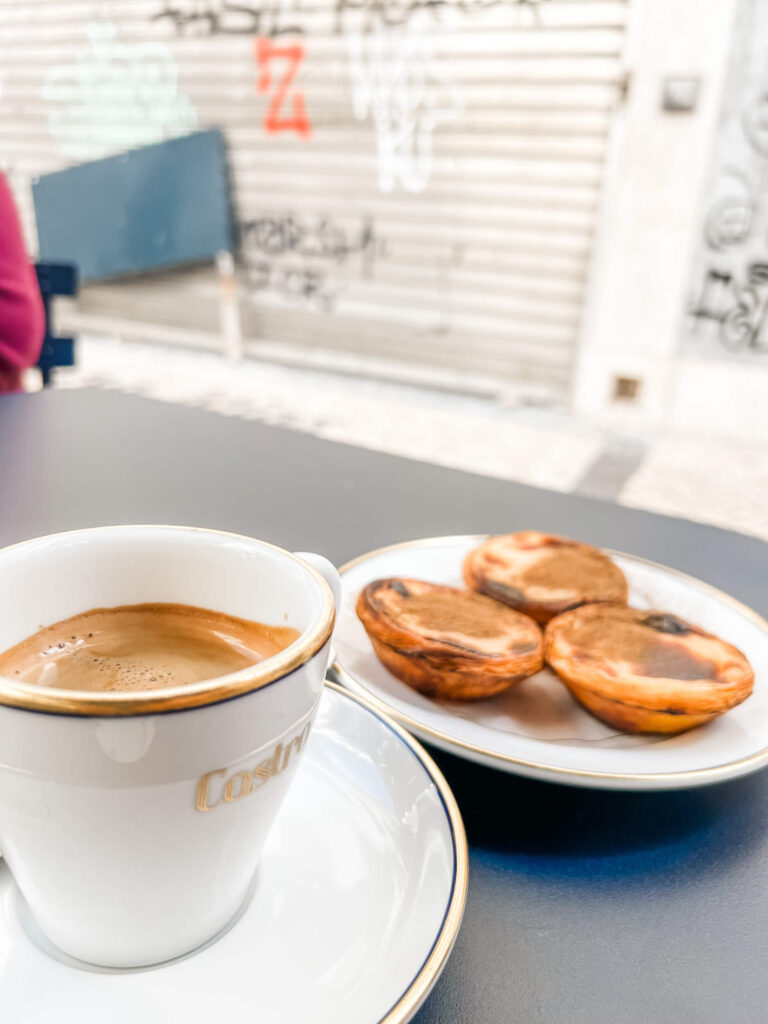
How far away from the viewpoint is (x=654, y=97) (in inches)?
118

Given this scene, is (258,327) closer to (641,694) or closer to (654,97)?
(654,97)

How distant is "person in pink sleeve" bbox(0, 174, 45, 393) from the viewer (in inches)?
59.8

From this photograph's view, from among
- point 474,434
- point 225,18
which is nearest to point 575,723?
point 474,434

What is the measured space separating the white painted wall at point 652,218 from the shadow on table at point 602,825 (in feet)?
Answer: 10.1

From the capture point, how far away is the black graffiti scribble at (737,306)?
309 centimetres

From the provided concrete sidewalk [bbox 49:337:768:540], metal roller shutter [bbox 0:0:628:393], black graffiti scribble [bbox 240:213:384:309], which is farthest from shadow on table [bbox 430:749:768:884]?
black graffiti scribble [bbox 240:213:384:309]

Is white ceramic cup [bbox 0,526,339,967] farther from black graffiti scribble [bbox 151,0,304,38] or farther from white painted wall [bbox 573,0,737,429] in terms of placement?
black graffiti scribble [bbox 151,0,304,38]

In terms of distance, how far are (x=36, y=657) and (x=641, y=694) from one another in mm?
335

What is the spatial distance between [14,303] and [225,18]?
313cm

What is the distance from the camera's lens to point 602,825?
44 cm

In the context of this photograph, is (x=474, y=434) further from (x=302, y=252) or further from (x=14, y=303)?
(x=14, y=303)

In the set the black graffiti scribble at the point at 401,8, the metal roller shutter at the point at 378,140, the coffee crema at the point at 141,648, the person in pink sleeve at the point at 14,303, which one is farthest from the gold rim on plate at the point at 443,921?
the black graffiti scribble at the point at 401,8

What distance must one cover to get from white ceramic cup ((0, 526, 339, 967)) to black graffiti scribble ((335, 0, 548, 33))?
11.6 ft

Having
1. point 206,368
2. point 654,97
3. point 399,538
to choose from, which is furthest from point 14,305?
point 206,368
